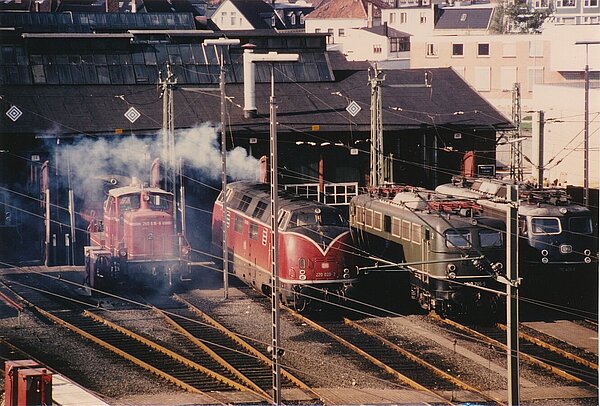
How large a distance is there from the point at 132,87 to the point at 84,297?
45.5 ft

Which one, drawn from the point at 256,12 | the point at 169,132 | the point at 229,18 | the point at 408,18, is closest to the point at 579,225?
the point at 169,132

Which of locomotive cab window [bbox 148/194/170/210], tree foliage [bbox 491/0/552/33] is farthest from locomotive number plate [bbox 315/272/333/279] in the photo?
tree foliage [bbox 491/0/552/33]

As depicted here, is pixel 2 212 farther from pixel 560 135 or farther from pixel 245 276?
pixel 560 135

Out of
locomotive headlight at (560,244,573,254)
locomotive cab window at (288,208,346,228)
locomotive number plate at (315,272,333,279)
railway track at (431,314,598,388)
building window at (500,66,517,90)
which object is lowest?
railway track at (431,314,598,388)

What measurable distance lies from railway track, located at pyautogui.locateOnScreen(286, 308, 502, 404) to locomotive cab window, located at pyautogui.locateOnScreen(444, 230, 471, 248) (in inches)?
148

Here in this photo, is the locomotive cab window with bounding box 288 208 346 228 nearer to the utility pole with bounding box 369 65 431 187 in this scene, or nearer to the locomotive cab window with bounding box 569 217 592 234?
the utility pole with bounding box 369 65 431 187

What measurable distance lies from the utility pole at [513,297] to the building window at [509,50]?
7019cm

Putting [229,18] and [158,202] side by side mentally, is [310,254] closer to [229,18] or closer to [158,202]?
[158,202]

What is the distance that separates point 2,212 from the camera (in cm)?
4947

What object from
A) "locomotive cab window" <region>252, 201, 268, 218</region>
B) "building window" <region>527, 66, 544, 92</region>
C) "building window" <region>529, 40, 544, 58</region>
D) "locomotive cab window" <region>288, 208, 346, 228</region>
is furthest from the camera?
"building window" <region>527, 66, 544, 92</region>

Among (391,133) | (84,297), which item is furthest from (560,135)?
(84,297)

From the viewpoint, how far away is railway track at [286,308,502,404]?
101ft

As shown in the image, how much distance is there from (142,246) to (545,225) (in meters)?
13.7

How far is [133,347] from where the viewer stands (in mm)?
35281
